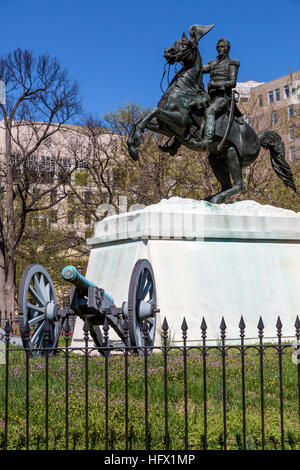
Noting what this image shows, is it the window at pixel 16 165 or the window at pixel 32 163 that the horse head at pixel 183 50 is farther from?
the window at pixel 32 163

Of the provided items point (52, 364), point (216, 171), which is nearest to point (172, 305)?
point (52, 364)

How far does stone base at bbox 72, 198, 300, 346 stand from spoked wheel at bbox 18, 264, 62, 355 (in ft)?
4.39

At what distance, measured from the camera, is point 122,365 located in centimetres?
759

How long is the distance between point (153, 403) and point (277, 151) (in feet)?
24.8

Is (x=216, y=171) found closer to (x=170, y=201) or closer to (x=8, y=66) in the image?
(x=170, y=201)

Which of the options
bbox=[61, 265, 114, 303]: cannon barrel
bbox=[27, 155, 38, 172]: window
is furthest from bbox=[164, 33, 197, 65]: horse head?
bbox=[27, 155, 38, 172]: window

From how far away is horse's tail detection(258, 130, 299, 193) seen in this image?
12.6 metres

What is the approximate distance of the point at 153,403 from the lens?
6383 millimetres

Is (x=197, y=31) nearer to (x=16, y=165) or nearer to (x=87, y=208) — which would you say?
(x=16, y=165)

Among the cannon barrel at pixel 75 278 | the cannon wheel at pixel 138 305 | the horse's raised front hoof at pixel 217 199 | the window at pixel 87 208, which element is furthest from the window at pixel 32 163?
the cannon barrel at pixel 75 278

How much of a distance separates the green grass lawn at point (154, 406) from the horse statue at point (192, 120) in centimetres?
437

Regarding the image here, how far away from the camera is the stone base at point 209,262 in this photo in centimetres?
1018

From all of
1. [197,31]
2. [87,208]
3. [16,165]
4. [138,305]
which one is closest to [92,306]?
[138,305]

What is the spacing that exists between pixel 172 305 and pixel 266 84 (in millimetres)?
51336
